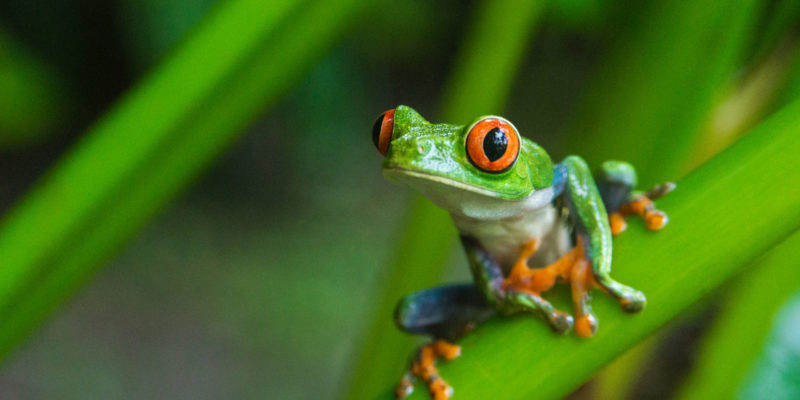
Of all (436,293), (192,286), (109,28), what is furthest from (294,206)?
(436,293)

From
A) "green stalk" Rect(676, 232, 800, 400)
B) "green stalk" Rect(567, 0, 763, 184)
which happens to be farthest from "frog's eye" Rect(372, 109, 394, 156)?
"green stalk" Rect(676, 232, 800, 400)

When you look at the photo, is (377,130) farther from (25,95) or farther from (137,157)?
(25,95)

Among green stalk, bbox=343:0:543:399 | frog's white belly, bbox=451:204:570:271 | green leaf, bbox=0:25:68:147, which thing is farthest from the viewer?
green leaf, bbox=0:25:68:147

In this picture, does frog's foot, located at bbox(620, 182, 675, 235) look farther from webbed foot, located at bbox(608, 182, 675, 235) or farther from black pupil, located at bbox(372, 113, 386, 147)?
black pupil, located at bbox(372, 113, 386, 147)

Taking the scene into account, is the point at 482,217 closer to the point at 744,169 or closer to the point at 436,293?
the point at 436,293

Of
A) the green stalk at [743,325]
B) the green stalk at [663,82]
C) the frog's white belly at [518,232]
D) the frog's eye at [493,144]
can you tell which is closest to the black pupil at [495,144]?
the frog's eye at [493,144]

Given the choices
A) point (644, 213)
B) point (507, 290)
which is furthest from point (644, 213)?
point (507, 290)
